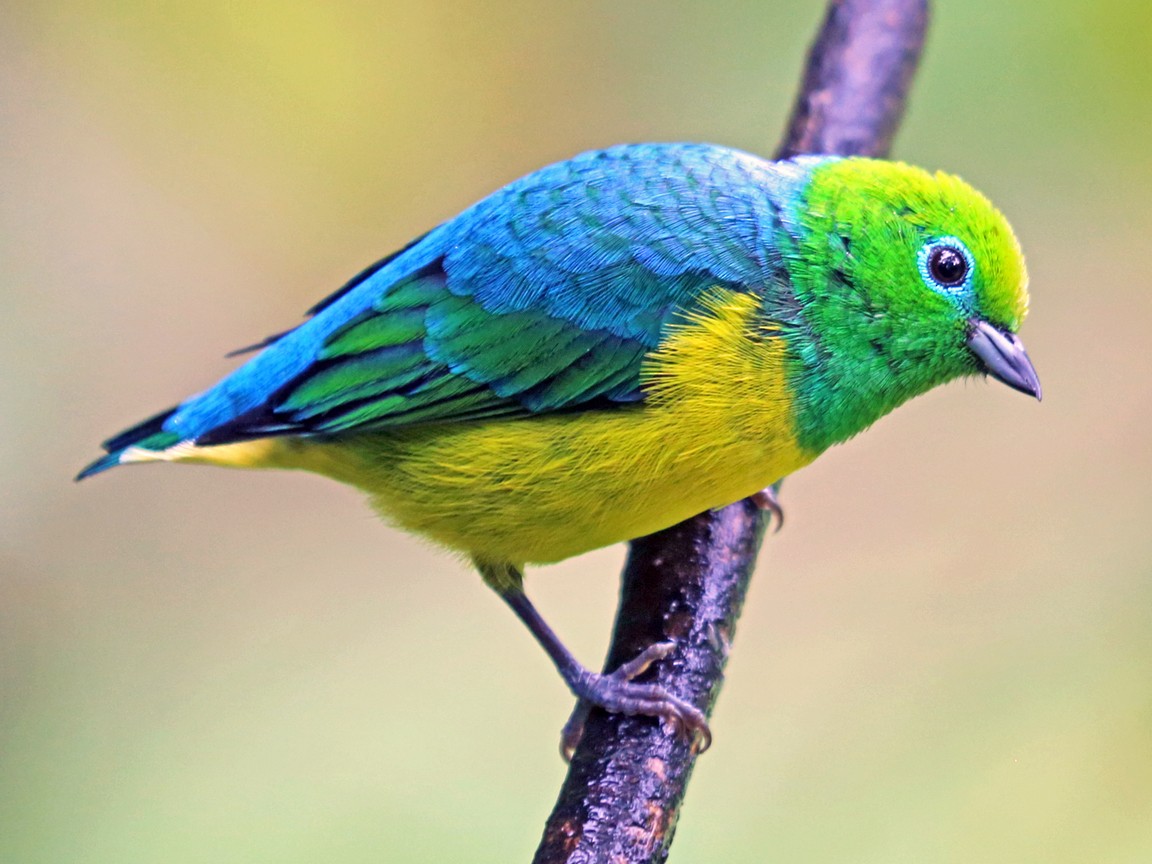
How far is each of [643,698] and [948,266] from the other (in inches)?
42.2

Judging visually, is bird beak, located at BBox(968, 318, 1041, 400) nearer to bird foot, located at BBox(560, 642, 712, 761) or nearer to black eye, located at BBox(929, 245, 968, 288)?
black eye, located at BBox(929, 245, 968, 288)

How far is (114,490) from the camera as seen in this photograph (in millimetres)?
5480

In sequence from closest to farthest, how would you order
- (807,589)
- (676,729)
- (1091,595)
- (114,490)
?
(676,729) → (1091,595) → (807,589) → (114,490)

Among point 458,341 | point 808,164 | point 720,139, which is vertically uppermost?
point 720,139

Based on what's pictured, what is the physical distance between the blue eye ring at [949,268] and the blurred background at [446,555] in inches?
51.3

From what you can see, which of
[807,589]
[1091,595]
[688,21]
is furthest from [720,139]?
[1091,595]

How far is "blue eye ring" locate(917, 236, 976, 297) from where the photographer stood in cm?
254

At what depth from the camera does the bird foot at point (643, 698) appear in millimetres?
2480

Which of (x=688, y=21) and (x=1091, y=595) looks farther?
(x=688, y=21)

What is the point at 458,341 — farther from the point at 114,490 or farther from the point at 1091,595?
the point at 114,490

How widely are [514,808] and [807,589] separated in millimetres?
1506

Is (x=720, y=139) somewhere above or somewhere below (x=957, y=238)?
above

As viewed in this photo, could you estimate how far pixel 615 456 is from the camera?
2.53m

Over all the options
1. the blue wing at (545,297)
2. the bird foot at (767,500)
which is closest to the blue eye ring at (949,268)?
the blue wing at (545,297)
